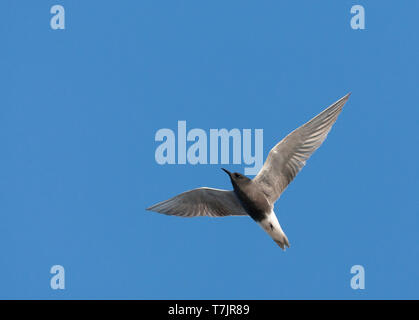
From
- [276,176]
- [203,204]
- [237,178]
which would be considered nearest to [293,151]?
[276,176]

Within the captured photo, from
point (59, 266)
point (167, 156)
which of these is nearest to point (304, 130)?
point (167, 156)

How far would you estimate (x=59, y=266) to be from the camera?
12125mm

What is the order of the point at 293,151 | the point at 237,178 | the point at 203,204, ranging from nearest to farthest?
the point at 237,178, the point at 293,151, the point at 203,204

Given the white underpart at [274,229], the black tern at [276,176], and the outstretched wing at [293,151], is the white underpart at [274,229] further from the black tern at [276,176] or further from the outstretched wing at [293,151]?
the outstretched wing at [293,151]

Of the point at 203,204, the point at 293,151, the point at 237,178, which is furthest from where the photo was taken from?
the point at 203,204

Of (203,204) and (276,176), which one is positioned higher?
(276,176)

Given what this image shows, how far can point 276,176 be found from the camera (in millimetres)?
11938

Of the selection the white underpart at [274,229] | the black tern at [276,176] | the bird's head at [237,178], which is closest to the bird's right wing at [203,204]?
the black tern at [276,176]

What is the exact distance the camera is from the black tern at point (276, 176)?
11.7m

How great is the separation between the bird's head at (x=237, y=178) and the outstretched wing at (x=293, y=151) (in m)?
0.27

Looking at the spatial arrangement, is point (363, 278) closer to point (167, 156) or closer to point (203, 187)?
point (203, 187)

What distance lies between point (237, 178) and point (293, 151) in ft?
3.61

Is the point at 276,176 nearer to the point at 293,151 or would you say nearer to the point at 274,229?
the point at 293,151
